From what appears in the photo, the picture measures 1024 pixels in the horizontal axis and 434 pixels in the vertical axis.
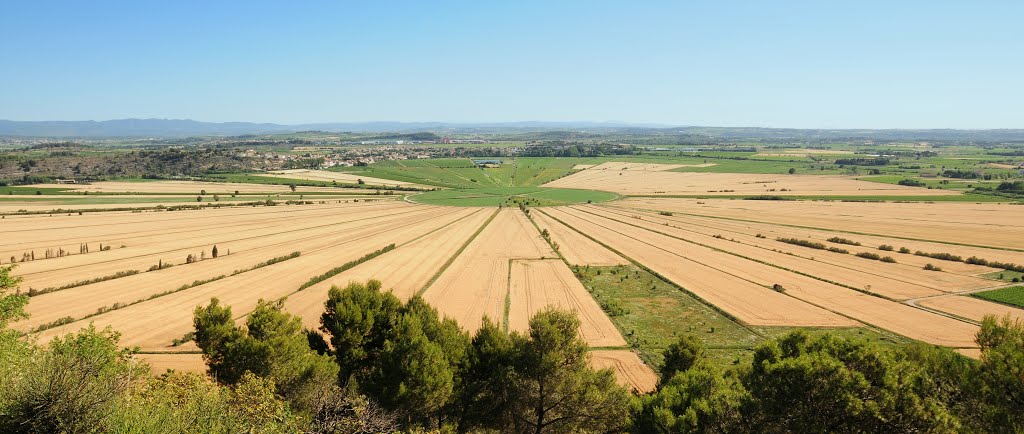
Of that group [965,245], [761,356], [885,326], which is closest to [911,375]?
[761,356]

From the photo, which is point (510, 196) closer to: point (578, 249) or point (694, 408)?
point (578, 249)

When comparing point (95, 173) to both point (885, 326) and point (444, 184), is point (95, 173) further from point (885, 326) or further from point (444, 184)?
point (885, 326)

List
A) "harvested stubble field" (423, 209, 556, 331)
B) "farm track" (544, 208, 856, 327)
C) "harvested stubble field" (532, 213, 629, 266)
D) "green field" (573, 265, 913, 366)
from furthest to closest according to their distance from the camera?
1. "harvested stubble field" (532, 213, 629, 266)
2. "harvested stubble field" (423, 209, 556, 331)
3. "farm track" (544, 208, 856, 327)
4. "green field" (573, 265, 913, 366)

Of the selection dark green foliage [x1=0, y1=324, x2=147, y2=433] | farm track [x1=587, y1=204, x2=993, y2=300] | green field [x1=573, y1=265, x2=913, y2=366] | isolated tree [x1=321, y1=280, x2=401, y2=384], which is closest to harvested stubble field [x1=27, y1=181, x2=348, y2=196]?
→ farm track [x1=587, y1=204, x2=993, y2=300]

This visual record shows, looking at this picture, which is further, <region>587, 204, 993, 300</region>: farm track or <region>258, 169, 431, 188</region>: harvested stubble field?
<region>258, 169, 431, 188</region>: harvested stubble field

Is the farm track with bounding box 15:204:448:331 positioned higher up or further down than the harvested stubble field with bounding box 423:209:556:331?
higher up

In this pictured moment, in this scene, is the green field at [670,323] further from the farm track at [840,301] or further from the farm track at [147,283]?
the farm track at [147,283]

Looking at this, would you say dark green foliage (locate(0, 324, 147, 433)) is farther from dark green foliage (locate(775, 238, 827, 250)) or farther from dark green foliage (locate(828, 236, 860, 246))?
dark green foliage (locate(828, 236, 860, 246))
